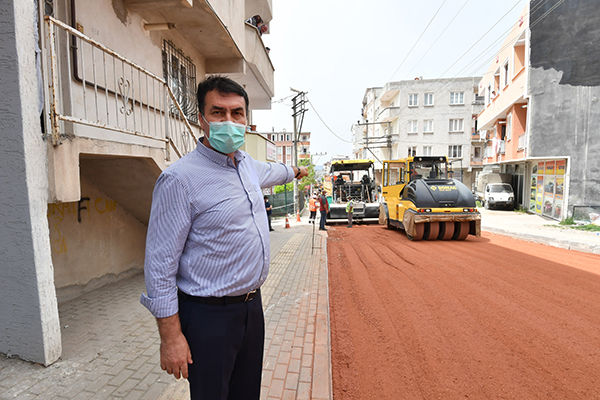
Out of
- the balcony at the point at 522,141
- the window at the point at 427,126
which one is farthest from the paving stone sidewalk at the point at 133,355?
the window at the point at 427,126

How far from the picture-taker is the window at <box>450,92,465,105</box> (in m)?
36.0

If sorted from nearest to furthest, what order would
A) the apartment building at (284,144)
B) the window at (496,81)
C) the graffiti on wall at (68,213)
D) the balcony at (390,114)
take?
1. the graffiti on wall at (68,213)
2. the window at (496,81)
3. the balcony at (390,114)
4. the apartment building at (284,144)

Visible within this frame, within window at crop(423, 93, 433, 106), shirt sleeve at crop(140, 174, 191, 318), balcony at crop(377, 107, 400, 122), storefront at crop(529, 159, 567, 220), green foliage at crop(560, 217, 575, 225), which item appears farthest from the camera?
balcony at crop(377, 107, 400, 122)

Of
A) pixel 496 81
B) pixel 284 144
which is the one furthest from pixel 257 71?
pixel 284 144

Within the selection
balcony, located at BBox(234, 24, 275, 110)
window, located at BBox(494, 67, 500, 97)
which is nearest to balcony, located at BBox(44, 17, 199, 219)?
balcony, located at BBox(234, 24, 275, 110)

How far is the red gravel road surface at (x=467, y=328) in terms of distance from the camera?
310 cm

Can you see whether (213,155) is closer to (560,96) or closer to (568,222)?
(568,222)

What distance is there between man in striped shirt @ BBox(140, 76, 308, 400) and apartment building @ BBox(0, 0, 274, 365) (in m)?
2.11

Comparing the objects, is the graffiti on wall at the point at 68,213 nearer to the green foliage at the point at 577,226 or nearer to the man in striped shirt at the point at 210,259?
the man in striped shirt at the point at 210,259

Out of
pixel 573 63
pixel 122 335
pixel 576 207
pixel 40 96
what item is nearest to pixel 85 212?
pixel 122 335

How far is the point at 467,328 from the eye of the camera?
4.18 m

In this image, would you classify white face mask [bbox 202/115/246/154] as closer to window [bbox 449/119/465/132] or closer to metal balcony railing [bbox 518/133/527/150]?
metal balcony railing [bbox 518/133/527/150]

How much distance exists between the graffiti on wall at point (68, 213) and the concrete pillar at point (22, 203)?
1870mm

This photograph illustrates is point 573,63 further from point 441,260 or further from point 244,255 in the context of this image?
point 244,255
